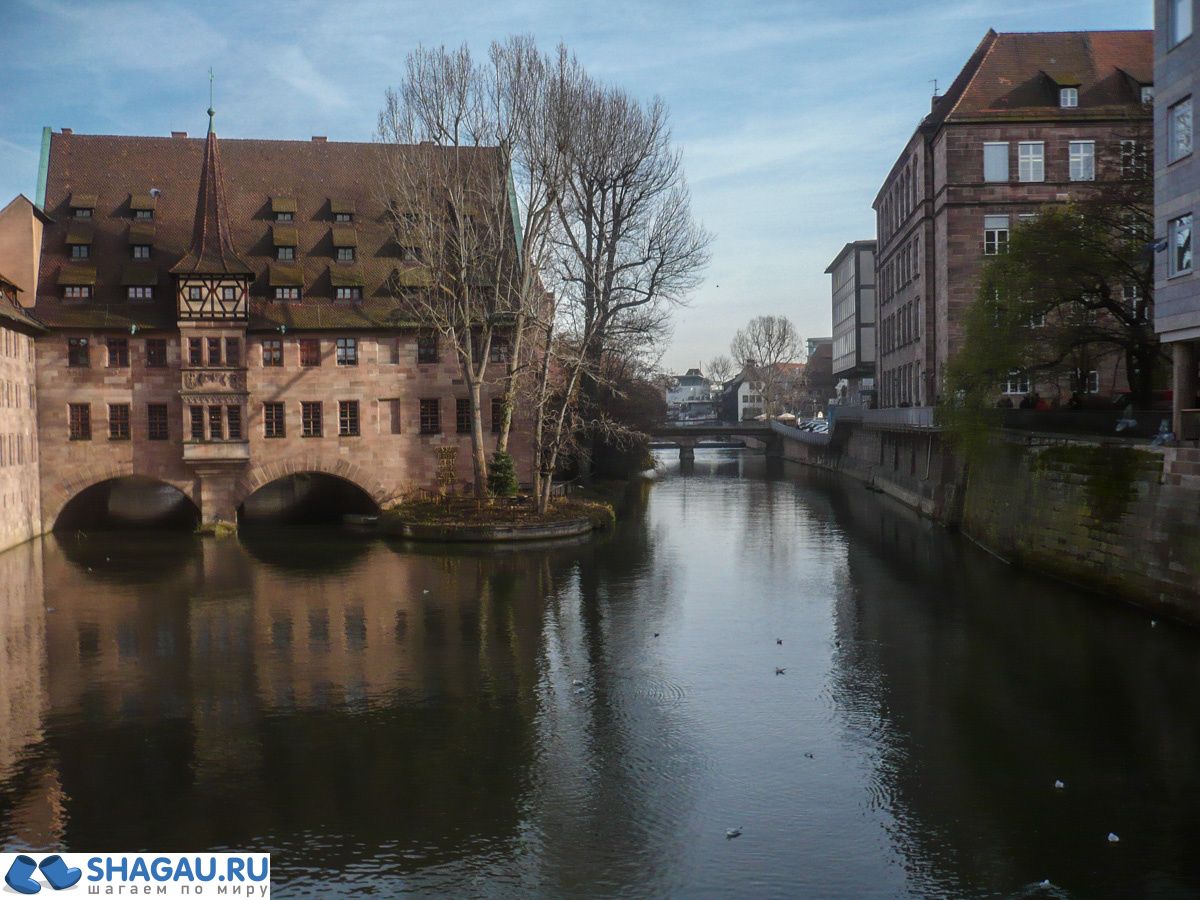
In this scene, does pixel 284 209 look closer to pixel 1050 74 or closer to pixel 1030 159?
pixel 1030 159

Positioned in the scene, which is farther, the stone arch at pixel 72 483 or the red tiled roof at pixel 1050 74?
the red tiled roof at pixel 1050 74

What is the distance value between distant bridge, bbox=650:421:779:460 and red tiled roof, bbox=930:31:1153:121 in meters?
35.7

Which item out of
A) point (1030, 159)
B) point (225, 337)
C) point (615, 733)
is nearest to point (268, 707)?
point (615, 733)

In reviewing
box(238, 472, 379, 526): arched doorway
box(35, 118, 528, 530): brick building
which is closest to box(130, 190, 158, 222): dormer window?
box(35, 118, 528, 530): brick building

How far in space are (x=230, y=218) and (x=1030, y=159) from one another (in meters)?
35.0

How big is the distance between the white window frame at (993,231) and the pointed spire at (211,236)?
3143cm

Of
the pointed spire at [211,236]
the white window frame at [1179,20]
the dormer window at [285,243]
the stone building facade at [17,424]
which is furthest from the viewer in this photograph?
the dormer window at [285,243]

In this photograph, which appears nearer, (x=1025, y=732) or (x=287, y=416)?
(x=1025, y=732)

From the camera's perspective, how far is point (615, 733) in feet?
52.5

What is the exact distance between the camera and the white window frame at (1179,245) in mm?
24047

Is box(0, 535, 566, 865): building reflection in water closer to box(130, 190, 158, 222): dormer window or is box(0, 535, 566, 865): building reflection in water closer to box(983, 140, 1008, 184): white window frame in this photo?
box(130, 190, 158, 222): dormer window

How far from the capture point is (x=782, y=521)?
4591 cm

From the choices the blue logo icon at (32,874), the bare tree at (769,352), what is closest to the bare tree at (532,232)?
the blue logo icon at (32,874)

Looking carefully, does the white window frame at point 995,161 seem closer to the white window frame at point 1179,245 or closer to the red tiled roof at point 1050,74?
the red tiled roof at point 1050,74
